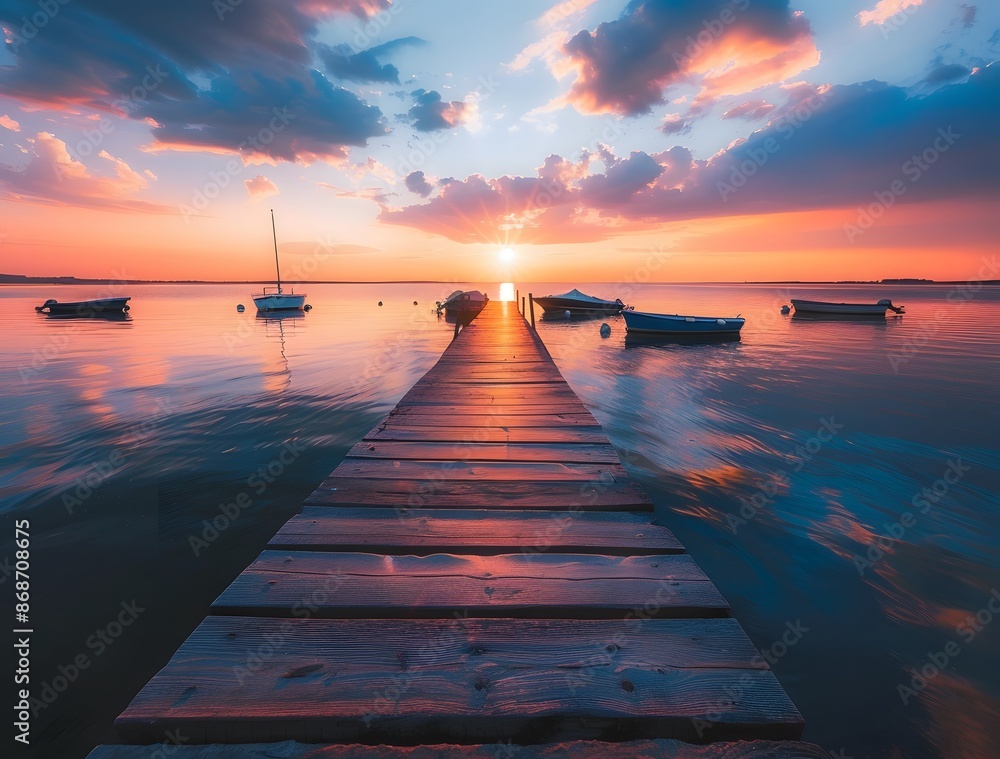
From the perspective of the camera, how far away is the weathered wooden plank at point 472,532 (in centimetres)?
270

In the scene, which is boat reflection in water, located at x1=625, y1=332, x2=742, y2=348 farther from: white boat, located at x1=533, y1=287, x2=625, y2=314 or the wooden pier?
the wooden pier

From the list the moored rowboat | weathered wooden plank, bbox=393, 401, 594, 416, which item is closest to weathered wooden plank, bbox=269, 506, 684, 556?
weathered wooden plank, bbox=393, 401, 594, 416

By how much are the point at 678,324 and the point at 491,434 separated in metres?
24.9

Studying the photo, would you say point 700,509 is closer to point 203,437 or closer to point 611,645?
point 611,645

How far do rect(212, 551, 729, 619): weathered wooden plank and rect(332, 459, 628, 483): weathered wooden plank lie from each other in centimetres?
122

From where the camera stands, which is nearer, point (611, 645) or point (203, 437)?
point (611, 645)

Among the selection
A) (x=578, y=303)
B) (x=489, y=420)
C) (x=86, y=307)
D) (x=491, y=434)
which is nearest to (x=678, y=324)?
(x=578, y=303)

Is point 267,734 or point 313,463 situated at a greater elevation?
point 267,734

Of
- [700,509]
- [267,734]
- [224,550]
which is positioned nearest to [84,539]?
[224,550]

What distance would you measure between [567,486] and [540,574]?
1284 millimetres

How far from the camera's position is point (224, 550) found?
5.11 m

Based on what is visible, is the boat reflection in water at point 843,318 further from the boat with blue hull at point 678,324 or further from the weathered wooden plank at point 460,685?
the weathered wooden plank at point 460,685

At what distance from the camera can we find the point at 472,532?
2.89 metres

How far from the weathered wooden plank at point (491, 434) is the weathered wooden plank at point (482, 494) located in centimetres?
115
